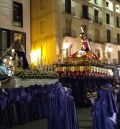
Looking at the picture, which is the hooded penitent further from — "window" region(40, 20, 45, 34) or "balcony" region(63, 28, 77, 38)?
"window" region(40, 20, 45, 34)

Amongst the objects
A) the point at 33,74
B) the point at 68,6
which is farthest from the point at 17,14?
the point at 33,74

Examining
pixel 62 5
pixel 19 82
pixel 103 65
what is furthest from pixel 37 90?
pixel 62 5

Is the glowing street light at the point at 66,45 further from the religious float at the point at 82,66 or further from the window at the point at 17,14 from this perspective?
the religious float at the point at 82,66

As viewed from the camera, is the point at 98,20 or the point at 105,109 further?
the point at 98,20

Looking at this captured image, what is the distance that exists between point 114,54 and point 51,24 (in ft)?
44.6

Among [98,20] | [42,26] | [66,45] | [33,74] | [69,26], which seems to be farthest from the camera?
[98,20]

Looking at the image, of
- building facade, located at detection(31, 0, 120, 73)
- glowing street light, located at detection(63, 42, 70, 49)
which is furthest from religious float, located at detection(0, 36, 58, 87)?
glowing street light, located at detection(63, 42, 70, 49)

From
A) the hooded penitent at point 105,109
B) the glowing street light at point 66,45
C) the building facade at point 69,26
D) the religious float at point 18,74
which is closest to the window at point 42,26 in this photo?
the building facade at point 69,26

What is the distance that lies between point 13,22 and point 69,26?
9.81 m

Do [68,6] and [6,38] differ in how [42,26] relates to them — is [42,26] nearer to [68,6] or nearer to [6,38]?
[68,6]

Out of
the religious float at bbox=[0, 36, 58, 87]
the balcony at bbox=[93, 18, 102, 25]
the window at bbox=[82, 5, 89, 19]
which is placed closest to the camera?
the religious float at bbox=[0, 36, 58, 87]

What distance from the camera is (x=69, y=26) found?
121ft

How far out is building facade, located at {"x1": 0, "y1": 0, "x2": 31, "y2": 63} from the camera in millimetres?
27281

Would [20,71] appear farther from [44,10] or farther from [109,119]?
[44,10]
